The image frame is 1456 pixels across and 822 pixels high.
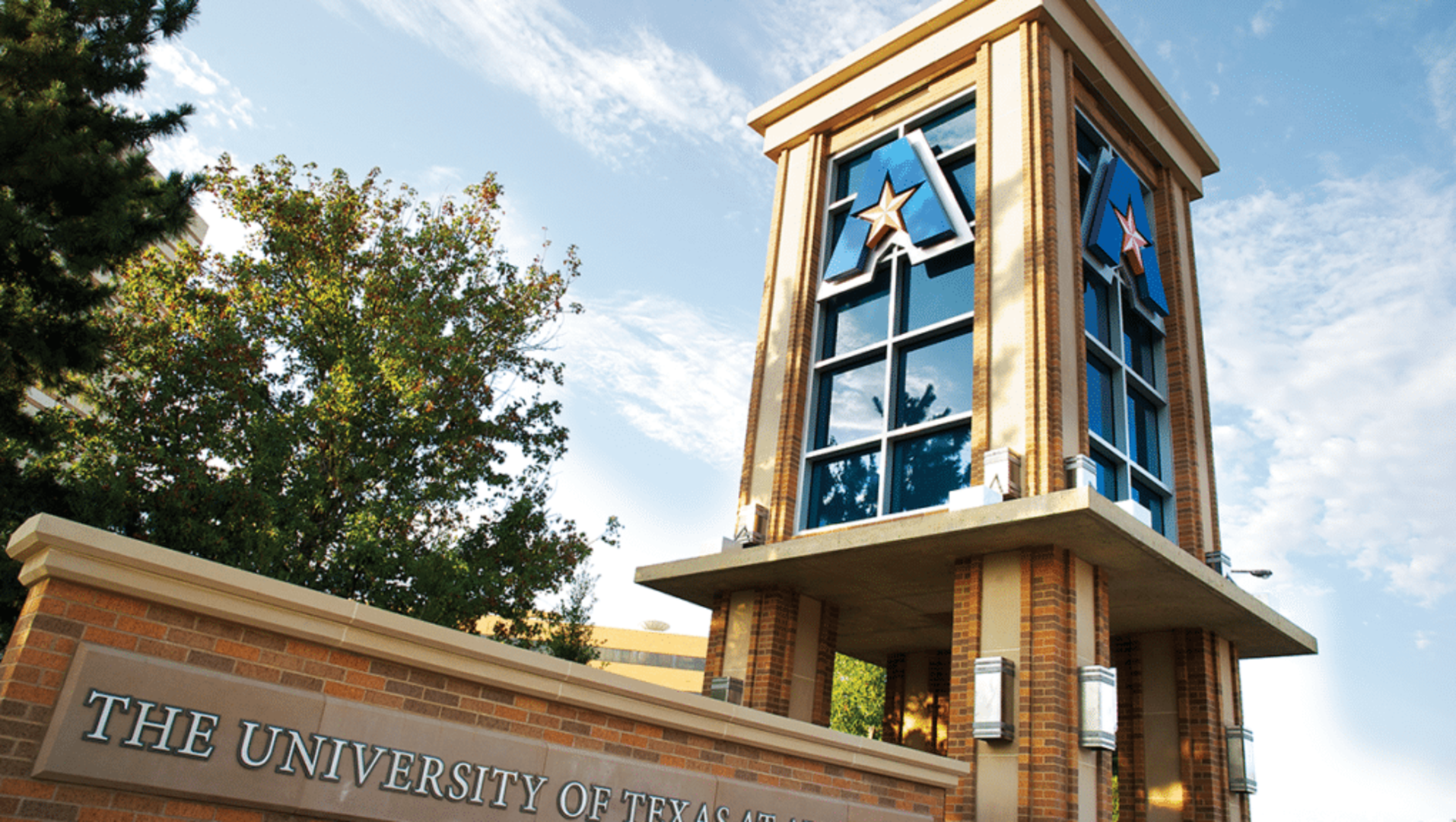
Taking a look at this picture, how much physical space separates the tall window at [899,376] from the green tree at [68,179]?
32.1ft

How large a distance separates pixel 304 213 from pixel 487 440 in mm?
5213

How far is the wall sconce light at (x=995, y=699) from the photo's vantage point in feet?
36.0

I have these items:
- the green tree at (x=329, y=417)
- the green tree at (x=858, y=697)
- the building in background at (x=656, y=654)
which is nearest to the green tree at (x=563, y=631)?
the green tree at (x=329, y=417)

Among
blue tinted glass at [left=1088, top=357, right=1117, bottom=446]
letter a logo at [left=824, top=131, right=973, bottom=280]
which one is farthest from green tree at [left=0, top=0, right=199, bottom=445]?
blue tinted glass at [left=1088, top=357, right=1117, bottom=446]

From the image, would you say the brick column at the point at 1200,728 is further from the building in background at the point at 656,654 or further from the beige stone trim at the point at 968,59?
the building in background at the point at 656,654

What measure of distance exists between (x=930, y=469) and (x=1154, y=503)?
4.48m

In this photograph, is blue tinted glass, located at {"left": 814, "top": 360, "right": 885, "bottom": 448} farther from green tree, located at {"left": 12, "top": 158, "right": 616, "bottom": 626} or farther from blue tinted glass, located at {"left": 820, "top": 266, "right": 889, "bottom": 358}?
green tree, located at {"left": 12, "top": 158, "right": 616, "bottom": 626}

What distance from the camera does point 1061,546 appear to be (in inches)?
454

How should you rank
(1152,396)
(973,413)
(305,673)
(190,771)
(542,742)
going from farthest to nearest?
(1152,396), (973,413), (542,742), (305,673), (190,771)

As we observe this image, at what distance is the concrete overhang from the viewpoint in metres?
11.2

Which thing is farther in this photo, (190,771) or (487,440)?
(487,440)

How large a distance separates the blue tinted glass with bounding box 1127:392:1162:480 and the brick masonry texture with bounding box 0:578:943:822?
1053cm

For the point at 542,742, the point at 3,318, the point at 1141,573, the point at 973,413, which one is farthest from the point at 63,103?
the point at 1141,573

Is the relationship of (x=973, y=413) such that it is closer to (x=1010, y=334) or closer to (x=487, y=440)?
(x=1010, y=334)
